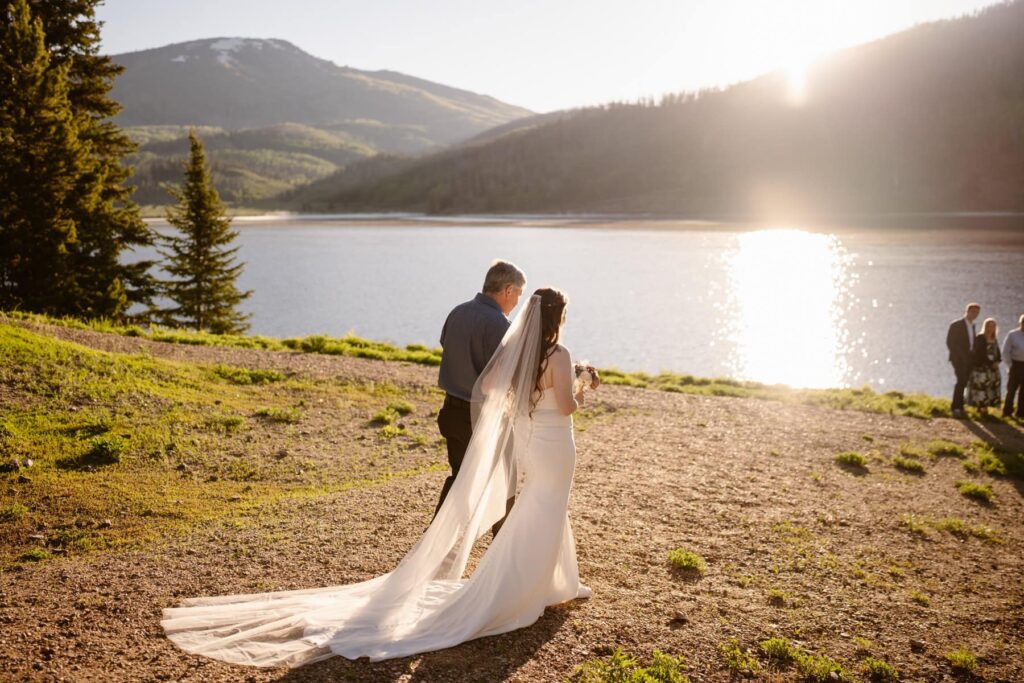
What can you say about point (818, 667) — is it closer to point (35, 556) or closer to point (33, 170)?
point (35, 556)

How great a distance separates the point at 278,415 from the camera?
12188 millimetres

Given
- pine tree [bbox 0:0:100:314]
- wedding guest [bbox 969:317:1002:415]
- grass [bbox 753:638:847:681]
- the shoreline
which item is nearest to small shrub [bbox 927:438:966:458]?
wedding guest [bbox 969:317:1002:415]

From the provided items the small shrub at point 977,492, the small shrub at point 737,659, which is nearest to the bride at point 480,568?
the small shrub at point 737,659

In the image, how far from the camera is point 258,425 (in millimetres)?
11742

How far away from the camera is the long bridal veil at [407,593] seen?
211 inches

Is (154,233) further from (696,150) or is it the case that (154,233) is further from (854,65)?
(854,65)

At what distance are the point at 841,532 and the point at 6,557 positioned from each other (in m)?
8.63

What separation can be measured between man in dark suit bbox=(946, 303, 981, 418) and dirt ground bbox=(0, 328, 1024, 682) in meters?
5.19

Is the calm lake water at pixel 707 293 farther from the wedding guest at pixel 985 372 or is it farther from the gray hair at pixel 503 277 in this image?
the gray hair at pixel 503 277

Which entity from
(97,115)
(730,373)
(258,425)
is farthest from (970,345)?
(97,115)

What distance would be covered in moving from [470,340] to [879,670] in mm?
4026

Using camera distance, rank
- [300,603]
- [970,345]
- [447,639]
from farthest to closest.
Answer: [970,345], [300,603], [447,639]

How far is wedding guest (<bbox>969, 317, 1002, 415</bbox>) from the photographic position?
1600 centimetres

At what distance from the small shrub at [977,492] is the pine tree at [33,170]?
75.4 ft
